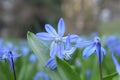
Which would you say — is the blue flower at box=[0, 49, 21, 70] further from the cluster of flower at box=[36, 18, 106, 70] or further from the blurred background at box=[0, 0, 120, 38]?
the blurred background at box=[0, 0, 120, 38]

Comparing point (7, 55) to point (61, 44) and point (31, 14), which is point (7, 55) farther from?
point (31, 14)

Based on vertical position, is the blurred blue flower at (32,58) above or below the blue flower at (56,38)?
above

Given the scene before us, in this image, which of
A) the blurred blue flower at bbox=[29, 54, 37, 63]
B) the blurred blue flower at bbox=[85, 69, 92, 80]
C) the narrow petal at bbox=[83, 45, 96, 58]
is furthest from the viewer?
the blurred blue flower at bbox=[29, 54, 37, 63]

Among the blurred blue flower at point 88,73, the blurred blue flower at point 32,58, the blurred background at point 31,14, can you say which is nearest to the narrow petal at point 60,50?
the blurred blue flower at point 88,73

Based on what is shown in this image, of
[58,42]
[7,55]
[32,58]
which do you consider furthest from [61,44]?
[32,58]

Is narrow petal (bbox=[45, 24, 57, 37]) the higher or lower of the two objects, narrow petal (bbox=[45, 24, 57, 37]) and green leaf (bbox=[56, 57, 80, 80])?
the higher

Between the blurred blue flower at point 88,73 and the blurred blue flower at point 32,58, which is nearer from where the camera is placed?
the blurred blue flower at point 88,73

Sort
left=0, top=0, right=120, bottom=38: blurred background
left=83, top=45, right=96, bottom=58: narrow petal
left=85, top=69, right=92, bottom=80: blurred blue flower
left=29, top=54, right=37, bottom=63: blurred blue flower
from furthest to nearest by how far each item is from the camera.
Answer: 1. left=0, top=0, right=120, bottom=38: blurred background
2. left=29, top=54, right=37, bottom=63: blurred blue flower
3. left=85, top=69, right=92, bottom=80: blurred blue flower
4. left=83, top=45, right=96, bottom=58: narrow petal

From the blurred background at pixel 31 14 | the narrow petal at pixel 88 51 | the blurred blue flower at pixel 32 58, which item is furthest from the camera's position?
the blurred background at pixel 31 14

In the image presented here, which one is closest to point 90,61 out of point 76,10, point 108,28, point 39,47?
point 39,47

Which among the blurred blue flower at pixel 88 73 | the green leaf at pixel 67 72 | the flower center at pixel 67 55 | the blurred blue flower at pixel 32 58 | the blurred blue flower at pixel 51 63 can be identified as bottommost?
the green leaf at pixel 67 72

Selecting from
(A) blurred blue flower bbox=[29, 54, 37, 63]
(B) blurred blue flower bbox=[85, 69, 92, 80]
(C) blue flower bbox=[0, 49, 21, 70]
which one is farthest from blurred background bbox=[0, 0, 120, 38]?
(C) blue flower bbox=[0, 49, 21, 70]

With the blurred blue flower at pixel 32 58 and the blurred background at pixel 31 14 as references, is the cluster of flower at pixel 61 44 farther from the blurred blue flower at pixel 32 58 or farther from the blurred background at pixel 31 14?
the blurred background at pixel 31 14
